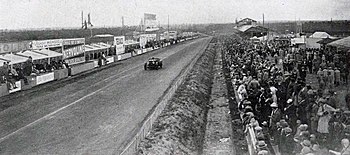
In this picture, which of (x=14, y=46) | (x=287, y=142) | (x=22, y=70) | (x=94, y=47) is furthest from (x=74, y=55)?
(x=287, y=142)

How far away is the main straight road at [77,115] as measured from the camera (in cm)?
1204

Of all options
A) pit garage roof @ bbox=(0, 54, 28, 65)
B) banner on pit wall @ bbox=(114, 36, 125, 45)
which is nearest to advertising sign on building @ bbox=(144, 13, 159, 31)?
banner on pit wall @ bbox=(114, 36, 125, 45)

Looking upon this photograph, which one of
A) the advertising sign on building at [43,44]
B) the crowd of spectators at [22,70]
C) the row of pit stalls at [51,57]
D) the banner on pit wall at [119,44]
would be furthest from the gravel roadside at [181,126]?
the banner on pit wall at [119,44]

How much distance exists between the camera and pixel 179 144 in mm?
12711

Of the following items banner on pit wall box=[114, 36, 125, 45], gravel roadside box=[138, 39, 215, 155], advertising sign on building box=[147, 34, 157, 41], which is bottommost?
gravel roadside box=[138, 39, 215, 155]

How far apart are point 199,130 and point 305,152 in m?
8.26

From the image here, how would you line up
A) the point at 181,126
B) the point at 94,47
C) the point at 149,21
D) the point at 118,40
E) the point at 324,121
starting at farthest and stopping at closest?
the point at 149,21 < the point at 118,40 < the point at 94,47 < the point at 181,126 < the point at 324,121

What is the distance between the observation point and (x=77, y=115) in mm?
16250

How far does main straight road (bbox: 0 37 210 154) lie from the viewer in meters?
12.0

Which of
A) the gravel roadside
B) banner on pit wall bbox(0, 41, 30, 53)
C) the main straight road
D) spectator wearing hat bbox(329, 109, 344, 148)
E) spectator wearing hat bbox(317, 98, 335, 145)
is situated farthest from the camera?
banner on pit wall bbox(0, 41, 30, 53)

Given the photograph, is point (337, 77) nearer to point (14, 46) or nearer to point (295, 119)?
point (295, 119)

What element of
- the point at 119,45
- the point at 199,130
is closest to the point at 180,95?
the point at 199,130

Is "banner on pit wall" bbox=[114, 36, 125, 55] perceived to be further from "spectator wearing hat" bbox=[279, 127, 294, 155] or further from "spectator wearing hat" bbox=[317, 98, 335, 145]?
"spectator wearing hat" bbox=[279, 127, 294, 155]

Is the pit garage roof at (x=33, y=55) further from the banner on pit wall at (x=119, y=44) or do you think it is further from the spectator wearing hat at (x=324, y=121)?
the spectator wearing hat at (x=324, y=121)
